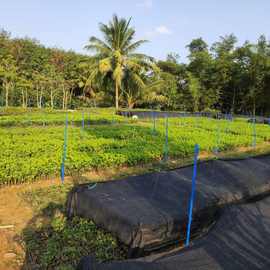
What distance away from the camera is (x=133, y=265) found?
2033 mm

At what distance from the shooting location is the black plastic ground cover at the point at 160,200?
2953mm

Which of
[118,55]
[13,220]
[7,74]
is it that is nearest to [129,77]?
[118,55]

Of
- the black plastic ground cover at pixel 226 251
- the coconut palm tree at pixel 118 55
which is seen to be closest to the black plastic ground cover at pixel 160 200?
the black plastic ground cover at pixel 226 251

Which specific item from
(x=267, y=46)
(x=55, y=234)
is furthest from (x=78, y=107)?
(x=55, y=234)

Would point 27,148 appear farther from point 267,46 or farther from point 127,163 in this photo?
point 267,46

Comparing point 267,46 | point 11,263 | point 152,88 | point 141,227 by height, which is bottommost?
point 11,263

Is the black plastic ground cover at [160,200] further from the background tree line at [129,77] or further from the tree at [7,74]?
the tree at [7,74]

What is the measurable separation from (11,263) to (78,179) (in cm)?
285

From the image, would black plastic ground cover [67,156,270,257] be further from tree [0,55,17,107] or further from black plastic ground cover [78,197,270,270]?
tree [0,55,17,107]

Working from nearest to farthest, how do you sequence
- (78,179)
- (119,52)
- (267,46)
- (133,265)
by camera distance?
(133,265), (78,179), (119,52), (267,46)

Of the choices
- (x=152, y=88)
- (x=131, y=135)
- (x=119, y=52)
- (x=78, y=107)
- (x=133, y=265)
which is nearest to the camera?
(x=133, y=265)

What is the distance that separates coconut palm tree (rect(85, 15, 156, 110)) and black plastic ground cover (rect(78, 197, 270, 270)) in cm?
1891

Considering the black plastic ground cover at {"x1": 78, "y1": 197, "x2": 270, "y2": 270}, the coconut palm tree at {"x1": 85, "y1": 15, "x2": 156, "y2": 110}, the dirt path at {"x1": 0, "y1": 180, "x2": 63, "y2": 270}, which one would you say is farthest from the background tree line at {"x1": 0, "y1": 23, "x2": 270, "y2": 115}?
the black plastic ground cover at {"x1": 78, "y1": 197, "x2": 270, "y2": 270}

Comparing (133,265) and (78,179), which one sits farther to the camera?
(78,179)
